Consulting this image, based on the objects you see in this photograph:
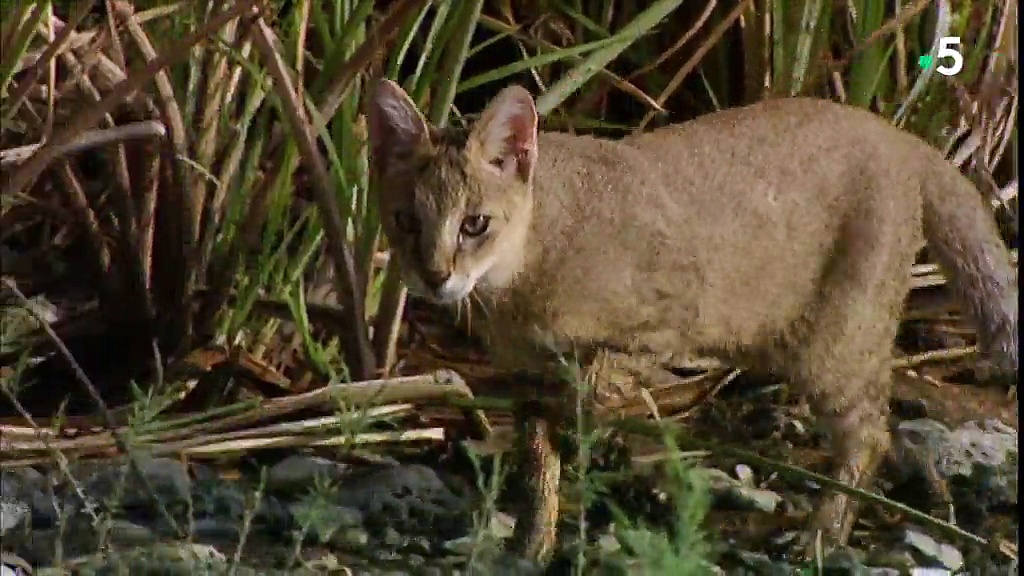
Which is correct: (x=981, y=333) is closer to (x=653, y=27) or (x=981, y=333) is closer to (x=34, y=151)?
(x=653, y=27)

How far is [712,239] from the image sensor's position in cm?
136

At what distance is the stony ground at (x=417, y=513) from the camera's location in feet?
4.06

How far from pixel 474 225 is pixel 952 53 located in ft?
1.63

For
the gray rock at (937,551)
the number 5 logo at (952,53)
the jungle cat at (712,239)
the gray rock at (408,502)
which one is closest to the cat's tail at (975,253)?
the jungle cat at (712,239)

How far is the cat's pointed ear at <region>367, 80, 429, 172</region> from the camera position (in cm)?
125

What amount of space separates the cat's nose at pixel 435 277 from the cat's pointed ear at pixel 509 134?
0.11m

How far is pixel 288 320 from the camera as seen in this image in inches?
64.4

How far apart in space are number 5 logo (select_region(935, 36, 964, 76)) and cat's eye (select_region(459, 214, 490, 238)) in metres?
0.48

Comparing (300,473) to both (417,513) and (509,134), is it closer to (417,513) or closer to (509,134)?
(417,513)

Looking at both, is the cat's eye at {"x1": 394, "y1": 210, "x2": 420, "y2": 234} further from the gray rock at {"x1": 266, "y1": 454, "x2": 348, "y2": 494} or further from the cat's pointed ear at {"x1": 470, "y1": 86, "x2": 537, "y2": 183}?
the gray rock at {"x1": 266, "y1": 454, "x2": 348, "y2": 494}

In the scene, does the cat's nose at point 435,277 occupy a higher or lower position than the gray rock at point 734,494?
higher

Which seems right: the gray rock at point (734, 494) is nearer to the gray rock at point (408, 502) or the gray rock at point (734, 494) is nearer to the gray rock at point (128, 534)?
the gray rock at point (408, 502)

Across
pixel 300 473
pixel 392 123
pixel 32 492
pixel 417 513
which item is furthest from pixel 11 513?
pixel 392 123

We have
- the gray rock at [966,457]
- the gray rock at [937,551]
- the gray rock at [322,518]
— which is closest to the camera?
the gray rock at [322,518]
